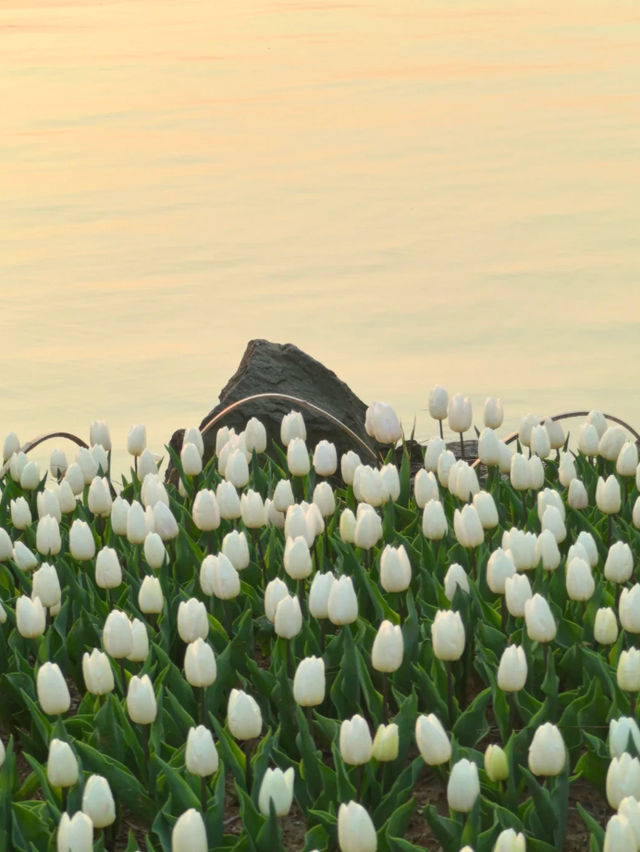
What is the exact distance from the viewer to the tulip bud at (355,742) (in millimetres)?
2719

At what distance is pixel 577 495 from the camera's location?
426cm

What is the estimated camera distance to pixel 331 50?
17.8 metres

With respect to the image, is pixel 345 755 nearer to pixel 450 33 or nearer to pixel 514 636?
pixel 514 636

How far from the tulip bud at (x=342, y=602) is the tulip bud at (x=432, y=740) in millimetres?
521

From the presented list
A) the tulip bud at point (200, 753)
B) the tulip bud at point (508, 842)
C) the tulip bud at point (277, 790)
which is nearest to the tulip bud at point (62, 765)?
the tulip bud at point (200, 753)

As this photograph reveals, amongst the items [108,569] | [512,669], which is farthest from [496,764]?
[108,569]

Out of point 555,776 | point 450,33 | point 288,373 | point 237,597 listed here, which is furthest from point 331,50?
point 555,776

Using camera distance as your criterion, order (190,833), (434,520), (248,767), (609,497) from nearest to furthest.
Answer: (190,833) < (248,767) < (434,520) < (609,497)

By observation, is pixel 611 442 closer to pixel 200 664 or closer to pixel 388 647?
pixel 388 647

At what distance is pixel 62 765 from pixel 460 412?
2171mm

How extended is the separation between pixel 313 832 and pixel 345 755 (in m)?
0.17

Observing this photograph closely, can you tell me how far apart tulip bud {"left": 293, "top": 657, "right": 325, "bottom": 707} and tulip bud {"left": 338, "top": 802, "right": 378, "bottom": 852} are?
0.42 m

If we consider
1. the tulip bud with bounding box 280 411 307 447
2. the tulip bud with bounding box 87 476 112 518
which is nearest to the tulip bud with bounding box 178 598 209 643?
the tulip bud with bounding box 87 476 112 518

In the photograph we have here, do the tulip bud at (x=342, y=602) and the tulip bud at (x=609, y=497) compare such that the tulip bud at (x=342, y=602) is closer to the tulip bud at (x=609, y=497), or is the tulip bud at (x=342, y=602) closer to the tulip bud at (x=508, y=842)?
the tulip bud at (x=508, y=842)
